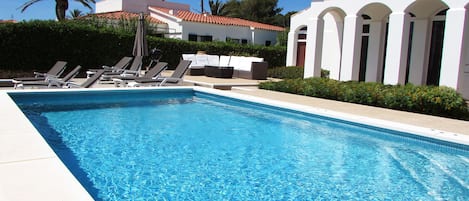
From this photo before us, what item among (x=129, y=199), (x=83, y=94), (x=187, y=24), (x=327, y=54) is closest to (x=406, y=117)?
(x=129, y=199)

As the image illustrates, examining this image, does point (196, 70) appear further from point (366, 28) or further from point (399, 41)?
point (399, 41)

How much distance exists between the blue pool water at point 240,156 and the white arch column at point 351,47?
18.3 ft

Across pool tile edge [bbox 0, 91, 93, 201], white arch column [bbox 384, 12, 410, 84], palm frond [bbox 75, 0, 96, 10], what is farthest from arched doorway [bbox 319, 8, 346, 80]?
palm frond [bbox 75, 0, 96, 10]

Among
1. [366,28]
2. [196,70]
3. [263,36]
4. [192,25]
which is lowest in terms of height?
[196,70]

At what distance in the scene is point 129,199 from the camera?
13.8 feet

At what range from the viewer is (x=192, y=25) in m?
31.5

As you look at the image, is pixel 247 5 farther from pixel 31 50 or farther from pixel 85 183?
pixel 85 183

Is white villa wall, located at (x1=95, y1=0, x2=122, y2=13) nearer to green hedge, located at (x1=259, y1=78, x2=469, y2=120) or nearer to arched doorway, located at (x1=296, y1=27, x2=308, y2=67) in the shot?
arched doorway, located at (x1=296, y1=27, x2=308, y2=67)

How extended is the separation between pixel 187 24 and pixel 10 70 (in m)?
16.0

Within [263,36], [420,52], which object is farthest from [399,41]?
[263,36]

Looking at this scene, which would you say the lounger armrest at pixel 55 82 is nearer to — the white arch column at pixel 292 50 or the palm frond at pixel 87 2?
the white arch column at pixel 292 50

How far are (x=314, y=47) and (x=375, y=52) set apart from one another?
2.55m

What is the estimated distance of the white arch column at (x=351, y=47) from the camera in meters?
13.9

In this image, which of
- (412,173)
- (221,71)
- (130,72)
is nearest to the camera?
(412,173)
